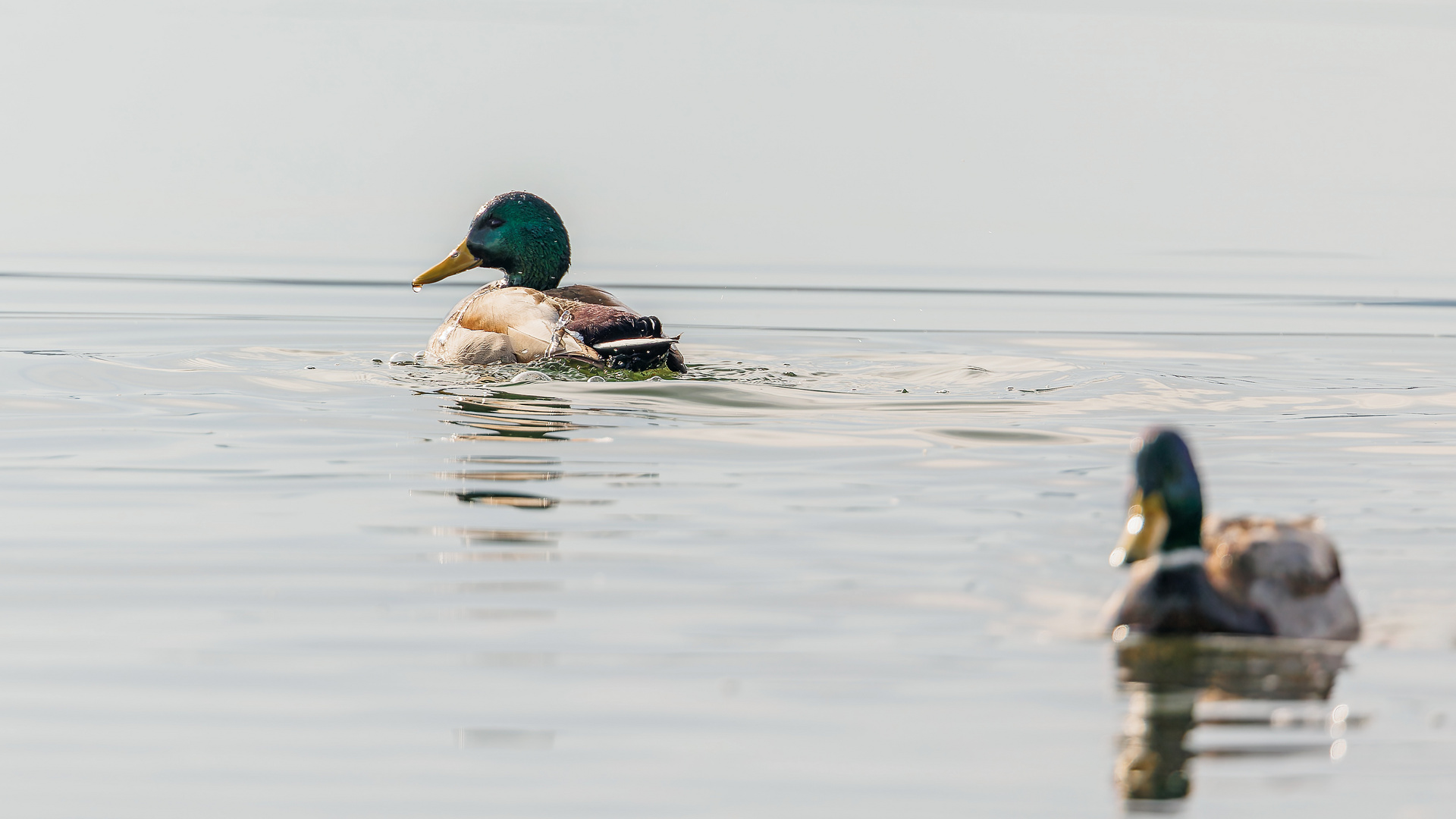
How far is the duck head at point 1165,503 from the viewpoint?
592 cm

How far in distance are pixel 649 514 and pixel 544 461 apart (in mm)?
1294

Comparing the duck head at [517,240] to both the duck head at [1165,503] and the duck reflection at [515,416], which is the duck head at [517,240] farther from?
the duck head at [1165,503]

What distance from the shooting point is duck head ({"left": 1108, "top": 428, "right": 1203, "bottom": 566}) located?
19.4 feet

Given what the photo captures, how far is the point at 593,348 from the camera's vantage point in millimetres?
11258

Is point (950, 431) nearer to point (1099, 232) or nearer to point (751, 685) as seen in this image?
point (751, 685)

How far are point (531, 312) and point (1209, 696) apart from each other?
23.6ft

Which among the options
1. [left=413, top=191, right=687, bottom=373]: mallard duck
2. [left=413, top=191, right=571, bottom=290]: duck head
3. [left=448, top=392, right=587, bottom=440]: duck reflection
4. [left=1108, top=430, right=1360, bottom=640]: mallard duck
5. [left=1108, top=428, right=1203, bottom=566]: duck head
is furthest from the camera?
[left=413, top=191, right=571, bottom=290]: duck head

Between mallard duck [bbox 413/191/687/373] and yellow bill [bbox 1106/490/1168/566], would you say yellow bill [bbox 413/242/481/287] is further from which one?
yellow bill [bbox 1106/490/1168/566]

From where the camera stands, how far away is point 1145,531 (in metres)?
5.91

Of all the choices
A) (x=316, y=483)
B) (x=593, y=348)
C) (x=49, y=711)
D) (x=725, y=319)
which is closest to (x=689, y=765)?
(x=49, y=711)

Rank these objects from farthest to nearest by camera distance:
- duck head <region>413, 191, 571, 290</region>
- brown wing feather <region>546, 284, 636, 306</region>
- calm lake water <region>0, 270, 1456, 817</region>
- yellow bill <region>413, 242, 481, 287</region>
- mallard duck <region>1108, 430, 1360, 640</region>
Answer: yellow bill <region>413, 242, 481, 287</region>, duck head <region>413, 191, 571, 290</region>, brown wing feather <region>546, 284, 636, 306</region>, mallard duck <region>1108, 430, 1360, 640</region>, calm lake water <region>0, 270, 1456, 817</region>

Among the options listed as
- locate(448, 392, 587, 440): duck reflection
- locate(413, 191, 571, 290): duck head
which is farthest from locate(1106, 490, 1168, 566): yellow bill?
locate(413, 191, 571, 290): duck head

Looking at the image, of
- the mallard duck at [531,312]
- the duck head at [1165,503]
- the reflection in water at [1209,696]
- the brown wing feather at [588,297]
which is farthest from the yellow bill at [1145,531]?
the brown wing feather at [588,297]

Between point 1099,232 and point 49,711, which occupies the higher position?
point 1099,232
